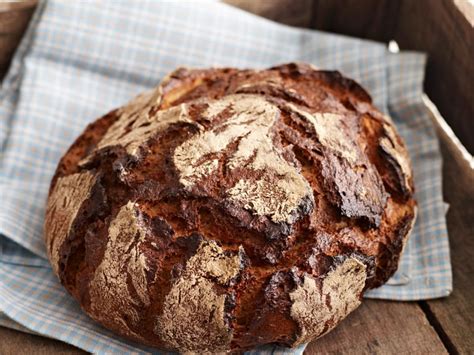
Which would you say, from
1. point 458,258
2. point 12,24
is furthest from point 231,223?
point 12,24

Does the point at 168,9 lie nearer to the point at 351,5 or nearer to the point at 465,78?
the point at 351,5

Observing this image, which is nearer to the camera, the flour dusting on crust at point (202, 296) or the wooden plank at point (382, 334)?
the flour dusting on crust at point (202, 296)

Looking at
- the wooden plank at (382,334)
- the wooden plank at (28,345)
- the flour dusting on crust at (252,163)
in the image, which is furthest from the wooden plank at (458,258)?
the wooden plank at (28,345)

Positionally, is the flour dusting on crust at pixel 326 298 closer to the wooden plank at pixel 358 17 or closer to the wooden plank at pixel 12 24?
the wooden plank at pixel 358 17

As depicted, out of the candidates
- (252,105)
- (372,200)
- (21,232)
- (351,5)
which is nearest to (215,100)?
(252,105)

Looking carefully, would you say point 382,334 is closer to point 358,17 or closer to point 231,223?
point 231,223
